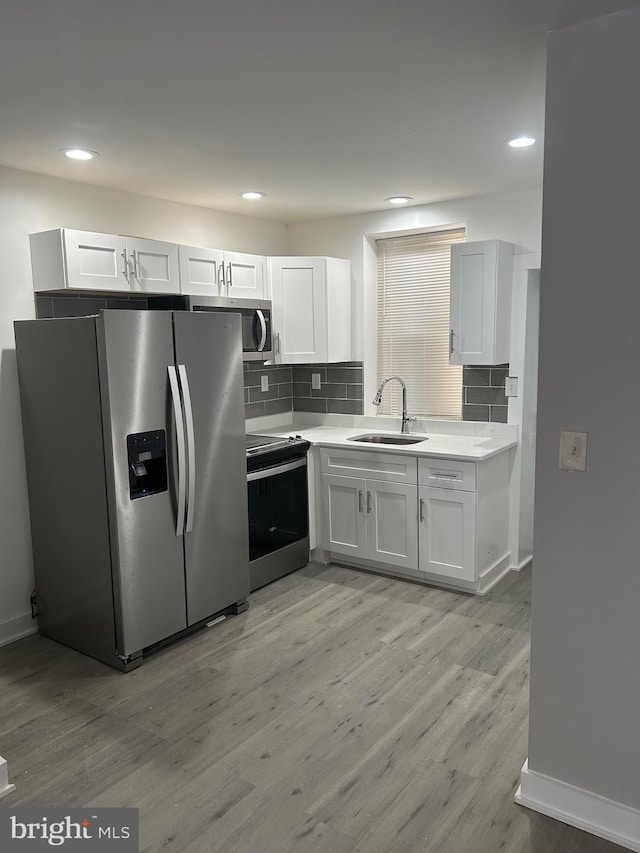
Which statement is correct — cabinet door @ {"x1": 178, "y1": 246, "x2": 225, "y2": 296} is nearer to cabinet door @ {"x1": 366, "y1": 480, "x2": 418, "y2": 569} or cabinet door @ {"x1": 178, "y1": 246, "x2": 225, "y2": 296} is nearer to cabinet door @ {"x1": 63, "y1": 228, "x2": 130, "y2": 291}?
cabinet door @ {"x1": 63, "y1": 228, "x2": 130, "y2": 291}

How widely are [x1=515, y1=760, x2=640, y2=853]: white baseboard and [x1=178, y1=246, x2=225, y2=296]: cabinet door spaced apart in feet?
9.71

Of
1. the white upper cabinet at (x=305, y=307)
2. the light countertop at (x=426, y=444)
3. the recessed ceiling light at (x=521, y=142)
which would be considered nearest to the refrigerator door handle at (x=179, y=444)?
the light countertop at (x=426, y=444)

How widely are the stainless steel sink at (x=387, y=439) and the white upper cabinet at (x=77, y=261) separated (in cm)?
188

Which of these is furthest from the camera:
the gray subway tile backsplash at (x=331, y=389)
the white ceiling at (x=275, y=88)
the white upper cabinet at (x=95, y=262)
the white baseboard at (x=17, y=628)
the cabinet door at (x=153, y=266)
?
the gray subway tile backsplash at (x=331, y=389)

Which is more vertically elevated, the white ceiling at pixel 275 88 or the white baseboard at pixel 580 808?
the white ceiling at pixel 275 88

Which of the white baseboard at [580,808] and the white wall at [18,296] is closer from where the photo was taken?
the white baseboard at [580,808]

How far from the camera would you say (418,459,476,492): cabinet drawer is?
3662 millimetres

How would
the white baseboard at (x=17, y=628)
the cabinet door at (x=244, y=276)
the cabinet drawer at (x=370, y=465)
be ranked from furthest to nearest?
the cabinet door at (x=244, y=276) < the cabinet drawer at (x=370, y=465) < the white baseboard at (x=17, y=628)

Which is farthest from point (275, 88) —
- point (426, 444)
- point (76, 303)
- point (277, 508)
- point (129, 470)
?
point (277, 508)

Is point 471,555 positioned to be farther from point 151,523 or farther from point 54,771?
point 54,771

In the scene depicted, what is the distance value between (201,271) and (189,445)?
124 centimetres

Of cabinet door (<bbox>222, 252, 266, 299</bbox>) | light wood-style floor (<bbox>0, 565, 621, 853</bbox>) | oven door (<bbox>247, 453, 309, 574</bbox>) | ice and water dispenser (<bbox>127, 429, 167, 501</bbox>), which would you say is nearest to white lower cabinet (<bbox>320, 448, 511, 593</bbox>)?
oven door (<bbox>247, 453, 309, 574</bbox>)

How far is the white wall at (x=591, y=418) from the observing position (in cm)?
181

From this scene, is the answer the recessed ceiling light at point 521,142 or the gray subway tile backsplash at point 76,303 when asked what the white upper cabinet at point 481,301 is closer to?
the recessed ceiling light at point 521,142
